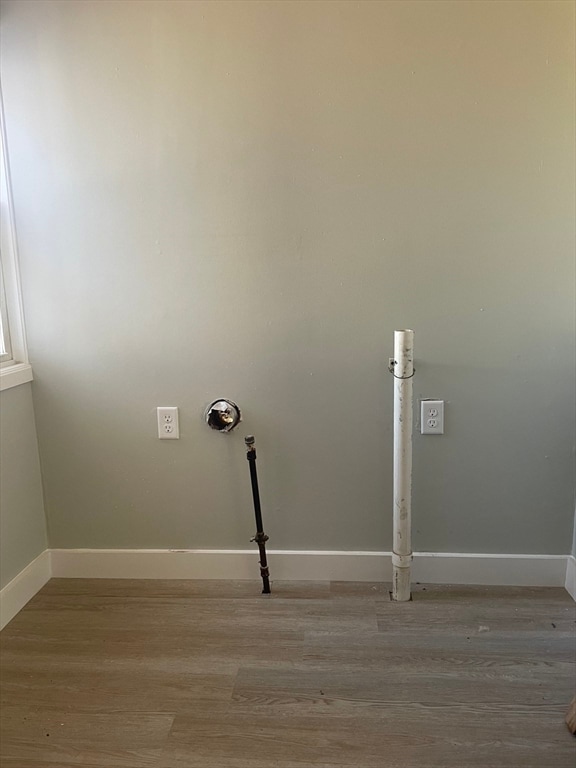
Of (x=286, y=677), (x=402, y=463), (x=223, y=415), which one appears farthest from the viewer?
(x=223, y=415)

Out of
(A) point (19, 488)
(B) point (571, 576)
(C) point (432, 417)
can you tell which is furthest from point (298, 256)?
(B) point (571, 576)

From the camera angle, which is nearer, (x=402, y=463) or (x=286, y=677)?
(x=286, y=677)

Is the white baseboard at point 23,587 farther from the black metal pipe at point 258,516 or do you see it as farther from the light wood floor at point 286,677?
the black metal pipe at point 258,516

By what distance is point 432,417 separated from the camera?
1912mm

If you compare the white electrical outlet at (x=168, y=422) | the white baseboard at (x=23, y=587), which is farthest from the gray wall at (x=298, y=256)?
the white baseboard at (x=23, y=587)

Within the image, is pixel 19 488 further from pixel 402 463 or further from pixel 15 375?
pixel 402 463

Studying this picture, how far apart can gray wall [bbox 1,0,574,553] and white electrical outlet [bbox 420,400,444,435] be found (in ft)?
0.11

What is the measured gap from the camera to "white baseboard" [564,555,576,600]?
1.91 m

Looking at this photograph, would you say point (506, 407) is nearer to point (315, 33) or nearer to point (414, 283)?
point (414, 283)

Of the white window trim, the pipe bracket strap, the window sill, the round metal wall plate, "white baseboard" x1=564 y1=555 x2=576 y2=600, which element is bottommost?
"white baseboard" x1=564 y1=555 x2=576 y2=600

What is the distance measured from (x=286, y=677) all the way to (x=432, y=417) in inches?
37.1

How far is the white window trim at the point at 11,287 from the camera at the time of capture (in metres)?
1.88

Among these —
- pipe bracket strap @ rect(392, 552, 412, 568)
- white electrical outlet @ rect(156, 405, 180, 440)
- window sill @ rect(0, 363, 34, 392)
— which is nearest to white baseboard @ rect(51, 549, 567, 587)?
pipe bracket strap @ rect(392, 552, 412, 568)

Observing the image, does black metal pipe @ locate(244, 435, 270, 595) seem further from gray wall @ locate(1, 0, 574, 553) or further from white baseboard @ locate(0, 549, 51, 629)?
white baseboard @ locate(0, 549, 51, 629)
